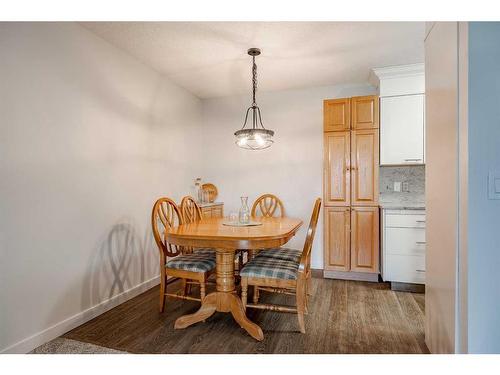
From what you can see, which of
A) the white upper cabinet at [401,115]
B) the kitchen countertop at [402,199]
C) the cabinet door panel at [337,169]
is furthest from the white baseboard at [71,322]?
the white upper cabinet at [401,115]

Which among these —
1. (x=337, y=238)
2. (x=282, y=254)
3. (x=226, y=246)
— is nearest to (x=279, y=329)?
(x=282, y=254)

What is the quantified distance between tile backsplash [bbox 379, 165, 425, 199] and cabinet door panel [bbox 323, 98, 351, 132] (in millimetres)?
787

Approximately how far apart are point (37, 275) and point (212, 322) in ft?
4.16

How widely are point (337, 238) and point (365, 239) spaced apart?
302 millimetres

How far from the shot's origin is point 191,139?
403 centimetres

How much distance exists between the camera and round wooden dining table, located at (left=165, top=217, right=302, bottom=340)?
187 cm

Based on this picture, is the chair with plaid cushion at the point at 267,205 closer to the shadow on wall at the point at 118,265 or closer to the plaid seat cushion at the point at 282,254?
the plaid seat cushion at the point at 282,254

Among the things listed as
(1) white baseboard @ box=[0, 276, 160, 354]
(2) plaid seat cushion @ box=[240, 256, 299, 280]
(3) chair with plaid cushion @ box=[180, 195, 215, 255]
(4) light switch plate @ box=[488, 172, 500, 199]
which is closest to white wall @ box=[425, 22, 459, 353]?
(4) light switch plate @ box=[488, 172, 500, 199]

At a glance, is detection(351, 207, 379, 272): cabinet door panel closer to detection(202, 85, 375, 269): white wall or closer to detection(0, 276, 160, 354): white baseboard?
detection(202, 85, 375, 269): white wall

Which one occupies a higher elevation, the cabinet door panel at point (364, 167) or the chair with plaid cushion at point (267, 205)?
the cabinet door panel at point (364, 167)

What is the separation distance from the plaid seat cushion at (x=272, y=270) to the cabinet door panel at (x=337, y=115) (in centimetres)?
182

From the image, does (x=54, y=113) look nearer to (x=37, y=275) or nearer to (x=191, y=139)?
(x=37, y=275)

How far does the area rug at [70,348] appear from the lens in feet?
6.10

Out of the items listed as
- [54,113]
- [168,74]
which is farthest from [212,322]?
[168,74]
